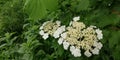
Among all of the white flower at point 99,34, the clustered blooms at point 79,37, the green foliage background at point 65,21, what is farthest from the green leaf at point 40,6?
the white flower at point 99,34

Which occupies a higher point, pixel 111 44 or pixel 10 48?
pixel 111 44

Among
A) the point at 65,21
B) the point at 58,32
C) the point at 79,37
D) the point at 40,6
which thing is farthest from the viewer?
the point at 65,21

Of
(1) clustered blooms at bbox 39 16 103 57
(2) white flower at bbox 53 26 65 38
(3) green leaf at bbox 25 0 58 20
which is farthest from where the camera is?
(2) white flower at bbox 53 26 65 38

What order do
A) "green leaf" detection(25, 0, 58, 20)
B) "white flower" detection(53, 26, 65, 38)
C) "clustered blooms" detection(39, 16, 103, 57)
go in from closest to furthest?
"green leaf" detection(25, 0, 58, 20) → "clustered blooms" detection(39, 16, 103, 57) → "white flower" detection(53, 26, 65, 38)

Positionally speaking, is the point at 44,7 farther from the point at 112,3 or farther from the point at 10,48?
the point at 10,48

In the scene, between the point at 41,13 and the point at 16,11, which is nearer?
the point at 41,13

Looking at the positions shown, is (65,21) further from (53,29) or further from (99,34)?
(99,34)

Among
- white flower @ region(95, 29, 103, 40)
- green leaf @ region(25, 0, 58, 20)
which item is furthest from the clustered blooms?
green leaf @ region(25, 0, 58, 20)

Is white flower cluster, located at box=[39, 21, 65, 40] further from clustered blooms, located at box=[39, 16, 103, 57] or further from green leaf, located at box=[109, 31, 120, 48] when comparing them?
green leaf, located at box=[109, 31, 120, 48]

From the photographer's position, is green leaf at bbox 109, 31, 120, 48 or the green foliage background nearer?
the green foliage background

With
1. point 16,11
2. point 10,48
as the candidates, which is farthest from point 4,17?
point 10,48

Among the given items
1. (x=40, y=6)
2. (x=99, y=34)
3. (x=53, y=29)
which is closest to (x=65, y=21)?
(x=53, y=29)
